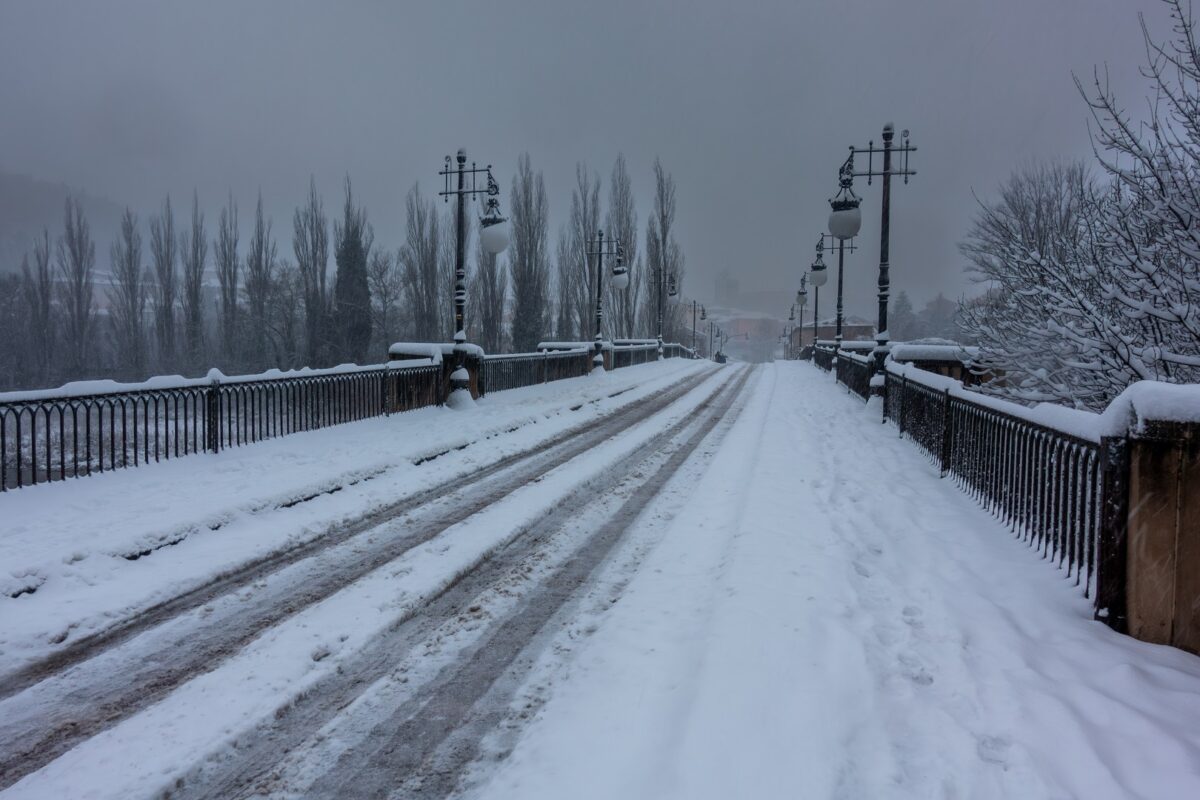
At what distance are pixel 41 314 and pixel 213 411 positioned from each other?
165ft

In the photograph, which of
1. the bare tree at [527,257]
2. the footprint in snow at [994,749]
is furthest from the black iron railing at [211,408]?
the bare tree at [527,257]

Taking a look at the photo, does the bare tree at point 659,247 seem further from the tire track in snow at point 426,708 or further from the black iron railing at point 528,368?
the tire track in snow at point 426,708

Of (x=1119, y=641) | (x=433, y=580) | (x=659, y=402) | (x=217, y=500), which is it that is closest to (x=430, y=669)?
(x=433, y=580)

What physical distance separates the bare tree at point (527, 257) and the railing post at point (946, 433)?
37.8m

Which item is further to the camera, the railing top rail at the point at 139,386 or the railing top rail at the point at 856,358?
the railing top rail at the point at 856,358

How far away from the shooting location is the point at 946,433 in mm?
8875

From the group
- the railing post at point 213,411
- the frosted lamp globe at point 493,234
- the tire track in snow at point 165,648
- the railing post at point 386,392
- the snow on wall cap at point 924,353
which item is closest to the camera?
the tire track in snow at point 165,648

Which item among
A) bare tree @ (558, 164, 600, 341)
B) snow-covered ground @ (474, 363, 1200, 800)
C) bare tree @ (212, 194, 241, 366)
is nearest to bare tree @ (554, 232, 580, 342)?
bare tree @ (558, 164, 600, 341)

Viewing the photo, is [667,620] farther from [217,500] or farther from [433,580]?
[217,500]

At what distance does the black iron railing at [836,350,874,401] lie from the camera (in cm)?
1695

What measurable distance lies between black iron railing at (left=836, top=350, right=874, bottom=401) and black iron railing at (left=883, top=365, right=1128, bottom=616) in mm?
7183

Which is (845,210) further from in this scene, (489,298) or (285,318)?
(285,318)

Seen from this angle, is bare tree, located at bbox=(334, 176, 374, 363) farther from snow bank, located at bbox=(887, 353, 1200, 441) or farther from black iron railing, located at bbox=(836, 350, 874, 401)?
snow bank, located at bbox=(887, 353, 1200, 441)

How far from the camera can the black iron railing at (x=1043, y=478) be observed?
13.4 ft
